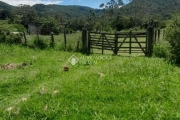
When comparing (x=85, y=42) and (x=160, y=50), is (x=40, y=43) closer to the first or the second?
(x=85, y=42)

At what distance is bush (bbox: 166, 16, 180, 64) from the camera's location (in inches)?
342

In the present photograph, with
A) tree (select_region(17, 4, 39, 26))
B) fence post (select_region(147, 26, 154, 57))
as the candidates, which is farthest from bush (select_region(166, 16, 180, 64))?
tree (select_region(17, 4, 39, 26))

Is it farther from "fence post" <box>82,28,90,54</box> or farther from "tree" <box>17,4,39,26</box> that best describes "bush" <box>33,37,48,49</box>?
"tree" <box>17,4,39,26</box>

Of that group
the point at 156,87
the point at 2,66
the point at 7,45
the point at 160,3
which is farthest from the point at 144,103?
the point at 160,3

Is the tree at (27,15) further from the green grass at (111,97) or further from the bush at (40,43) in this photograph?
the green grass at (111,97)

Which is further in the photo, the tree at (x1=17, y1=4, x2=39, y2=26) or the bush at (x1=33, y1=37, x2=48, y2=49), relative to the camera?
the tree at (x1=17, y1=4, x2=39, y2=26)

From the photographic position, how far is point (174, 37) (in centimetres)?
905

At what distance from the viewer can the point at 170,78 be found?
20.0ft

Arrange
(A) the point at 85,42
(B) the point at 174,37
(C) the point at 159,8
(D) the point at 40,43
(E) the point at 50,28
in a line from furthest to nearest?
(C) the point at 159,8
(E) the point at 50,28
(D) the point at 40,43
(A) the point at 85,42
(B) the point at 174,37

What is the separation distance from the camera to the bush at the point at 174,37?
8.69m

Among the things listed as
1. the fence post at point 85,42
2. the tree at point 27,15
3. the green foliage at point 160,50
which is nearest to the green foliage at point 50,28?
the tree at point 27,15

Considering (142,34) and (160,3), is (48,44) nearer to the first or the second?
(142,34)

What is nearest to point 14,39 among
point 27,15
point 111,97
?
point 111,97

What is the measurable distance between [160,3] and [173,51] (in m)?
181
